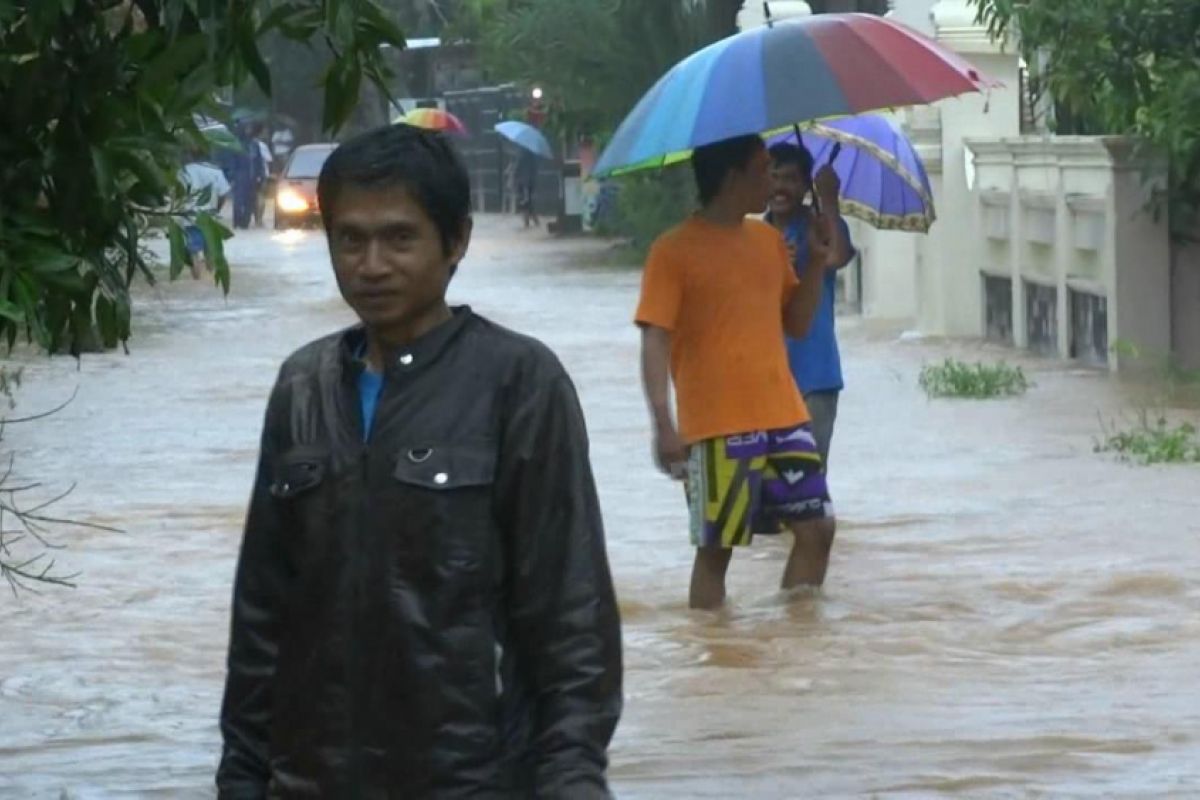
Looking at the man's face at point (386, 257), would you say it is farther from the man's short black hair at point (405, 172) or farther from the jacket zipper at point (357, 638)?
the jacket zipper at point (357, 638)

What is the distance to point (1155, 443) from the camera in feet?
47.2

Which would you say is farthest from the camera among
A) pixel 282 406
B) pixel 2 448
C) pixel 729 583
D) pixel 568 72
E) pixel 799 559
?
pixel 568 72

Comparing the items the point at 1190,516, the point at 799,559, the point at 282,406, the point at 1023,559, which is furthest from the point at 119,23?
the point at 1190,516

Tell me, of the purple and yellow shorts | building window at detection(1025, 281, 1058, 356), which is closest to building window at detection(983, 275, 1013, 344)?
A: building window at detection(1025, 281, 1058, 356)

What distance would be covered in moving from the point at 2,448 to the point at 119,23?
36.7ft

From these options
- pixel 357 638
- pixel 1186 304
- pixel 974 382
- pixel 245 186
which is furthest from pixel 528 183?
pixel 357 638

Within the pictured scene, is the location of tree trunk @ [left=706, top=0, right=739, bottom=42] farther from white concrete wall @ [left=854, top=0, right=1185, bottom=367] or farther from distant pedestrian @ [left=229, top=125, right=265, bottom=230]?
distant pedestrian @ [left=229, top=125, right=265, bottom=230]

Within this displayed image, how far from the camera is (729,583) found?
1073 centimetres

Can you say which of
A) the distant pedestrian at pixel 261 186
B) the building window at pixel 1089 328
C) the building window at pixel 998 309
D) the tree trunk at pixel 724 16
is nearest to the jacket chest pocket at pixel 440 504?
the building window at pixel 1089 328

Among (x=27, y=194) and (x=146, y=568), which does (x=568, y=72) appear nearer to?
(x=146, y=568)

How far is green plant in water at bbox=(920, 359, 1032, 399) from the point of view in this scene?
17703 millimetres

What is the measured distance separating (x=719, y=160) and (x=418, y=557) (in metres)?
5.18

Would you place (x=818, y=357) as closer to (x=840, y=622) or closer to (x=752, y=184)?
(x=840, y=622)

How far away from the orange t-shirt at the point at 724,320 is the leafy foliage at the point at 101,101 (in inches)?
148
